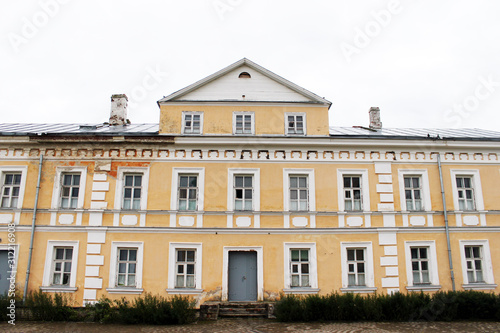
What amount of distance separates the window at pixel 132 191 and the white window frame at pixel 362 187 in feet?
27.1

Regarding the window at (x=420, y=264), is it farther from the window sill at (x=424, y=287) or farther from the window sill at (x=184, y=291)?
the window sill at (x=184, y=291)

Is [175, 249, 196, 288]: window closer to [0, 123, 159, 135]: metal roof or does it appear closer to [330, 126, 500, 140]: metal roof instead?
[0, 123, 159, 135]: metal roof

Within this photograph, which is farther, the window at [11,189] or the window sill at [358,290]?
the window at [11,189]

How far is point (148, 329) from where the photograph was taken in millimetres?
12344

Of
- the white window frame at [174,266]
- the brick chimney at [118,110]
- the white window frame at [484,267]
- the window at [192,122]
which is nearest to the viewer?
the white window frame at [174,266]

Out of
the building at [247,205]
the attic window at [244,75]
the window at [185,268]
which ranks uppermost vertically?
the attic window at [244,75]

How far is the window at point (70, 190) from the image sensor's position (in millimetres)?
15672

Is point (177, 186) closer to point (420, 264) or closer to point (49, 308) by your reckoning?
point (49, 308)

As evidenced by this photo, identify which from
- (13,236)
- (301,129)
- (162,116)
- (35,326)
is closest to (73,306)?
(35,326)

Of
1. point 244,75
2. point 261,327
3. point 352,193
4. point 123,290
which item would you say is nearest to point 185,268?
point 123,290

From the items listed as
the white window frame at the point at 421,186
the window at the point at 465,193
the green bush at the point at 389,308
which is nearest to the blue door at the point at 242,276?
the green bush at the point at 389,308

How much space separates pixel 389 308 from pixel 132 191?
10804mm

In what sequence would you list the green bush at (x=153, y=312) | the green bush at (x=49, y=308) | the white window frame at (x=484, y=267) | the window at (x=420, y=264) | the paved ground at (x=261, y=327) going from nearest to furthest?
the paved ground at (x=261, y=327) → the green bush at (x=153, y=312) → the green bush at (x=49, y=308) → the white window frame at (x=484, y=267) → the window at (x=420, y=264)

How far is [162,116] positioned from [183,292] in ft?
24.2
